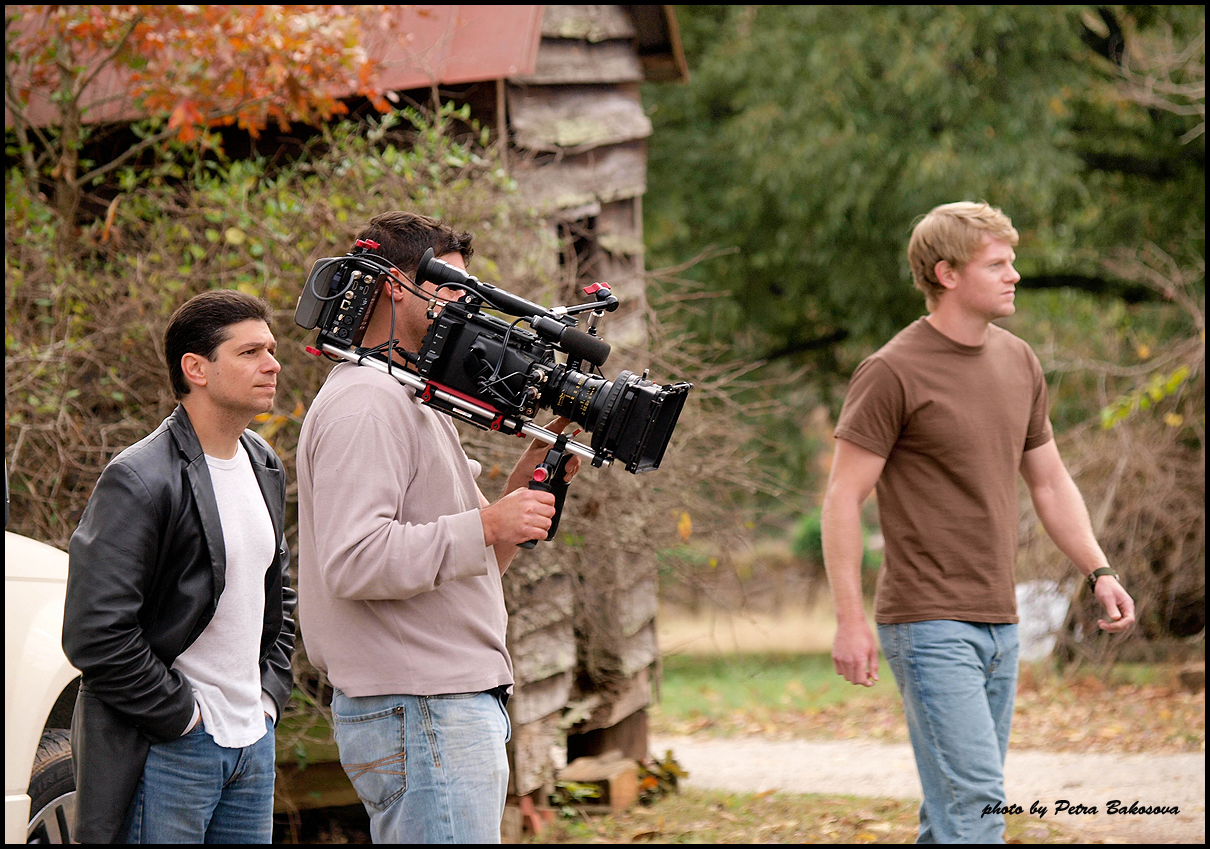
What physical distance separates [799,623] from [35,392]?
12130mm

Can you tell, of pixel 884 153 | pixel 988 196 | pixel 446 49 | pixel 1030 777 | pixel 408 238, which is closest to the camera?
pixel 408 238

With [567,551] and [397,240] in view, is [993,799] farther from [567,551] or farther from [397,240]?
[567,551]

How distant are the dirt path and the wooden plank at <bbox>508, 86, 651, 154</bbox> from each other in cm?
409

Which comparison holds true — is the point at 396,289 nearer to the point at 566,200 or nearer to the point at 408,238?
the point at 408,238

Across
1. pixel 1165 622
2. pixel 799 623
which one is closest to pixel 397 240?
pixel 1165 622

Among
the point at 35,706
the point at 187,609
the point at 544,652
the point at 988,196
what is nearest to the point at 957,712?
the point at 187,609

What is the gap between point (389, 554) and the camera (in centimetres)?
254

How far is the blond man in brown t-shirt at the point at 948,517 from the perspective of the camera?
350cm

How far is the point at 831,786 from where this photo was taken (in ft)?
24.2

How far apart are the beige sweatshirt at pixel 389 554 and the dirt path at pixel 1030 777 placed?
13.5 ft

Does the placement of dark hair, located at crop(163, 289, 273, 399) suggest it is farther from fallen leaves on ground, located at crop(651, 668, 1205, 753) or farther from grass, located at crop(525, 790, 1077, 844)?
fallen leaves on ground, located at crop(651, 668, 1205, 753)

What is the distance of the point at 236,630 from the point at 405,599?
0.68 m

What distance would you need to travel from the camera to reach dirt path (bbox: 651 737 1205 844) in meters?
5.84

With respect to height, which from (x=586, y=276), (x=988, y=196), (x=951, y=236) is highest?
(x=988, y=196)
